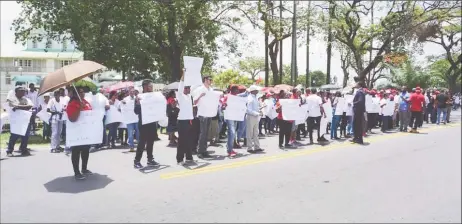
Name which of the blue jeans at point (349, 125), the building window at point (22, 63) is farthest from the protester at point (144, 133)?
the building window at point (22, 63)

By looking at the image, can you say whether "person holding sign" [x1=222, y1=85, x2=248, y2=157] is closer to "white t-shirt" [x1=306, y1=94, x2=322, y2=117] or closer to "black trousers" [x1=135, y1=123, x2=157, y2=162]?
"black trousers" [x1=135, y1=123, x2=157, y2=162]

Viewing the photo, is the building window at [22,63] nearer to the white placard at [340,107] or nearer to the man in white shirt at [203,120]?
the white placard at [340,107]

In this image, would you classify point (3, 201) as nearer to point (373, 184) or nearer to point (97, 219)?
point (97, 219)

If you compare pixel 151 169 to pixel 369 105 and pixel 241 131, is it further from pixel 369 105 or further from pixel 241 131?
pixel 369 105

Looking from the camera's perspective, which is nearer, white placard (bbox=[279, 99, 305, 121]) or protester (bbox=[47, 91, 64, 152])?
protester (bbox=[47, 91, 64, 152])

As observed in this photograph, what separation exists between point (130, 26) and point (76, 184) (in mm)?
15989

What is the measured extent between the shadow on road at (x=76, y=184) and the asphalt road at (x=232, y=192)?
2cm

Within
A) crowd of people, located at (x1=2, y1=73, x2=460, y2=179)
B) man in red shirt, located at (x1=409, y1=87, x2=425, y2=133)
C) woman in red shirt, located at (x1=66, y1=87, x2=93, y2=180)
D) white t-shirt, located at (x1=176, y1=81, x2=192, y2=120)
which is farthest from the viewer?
man in red shirt, located at (x1=409, y1=87, x2=425, y2=133)

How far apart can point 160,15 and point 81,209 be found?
20173 mm

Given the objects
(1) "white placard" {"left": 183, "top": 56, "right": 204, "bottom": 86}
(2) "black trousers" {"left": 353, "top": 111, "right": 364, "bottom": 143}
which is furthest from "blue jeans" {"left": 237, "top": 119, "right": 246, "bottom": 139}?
(1) "white placard" {"left": 183, "top": 56, "right": 204, "bottom": 86}

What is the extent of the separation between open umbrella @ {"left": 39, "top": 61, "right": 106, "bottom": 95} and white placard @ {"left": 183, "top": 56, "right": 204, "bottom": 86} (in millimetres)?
1907

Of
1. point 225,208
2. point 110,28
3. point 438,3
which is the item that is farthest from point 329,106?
point 438,3

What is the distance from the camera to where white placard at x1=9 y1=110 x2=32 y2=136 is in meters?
10.6

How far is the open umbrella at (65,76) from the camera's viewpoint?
7.18 m
